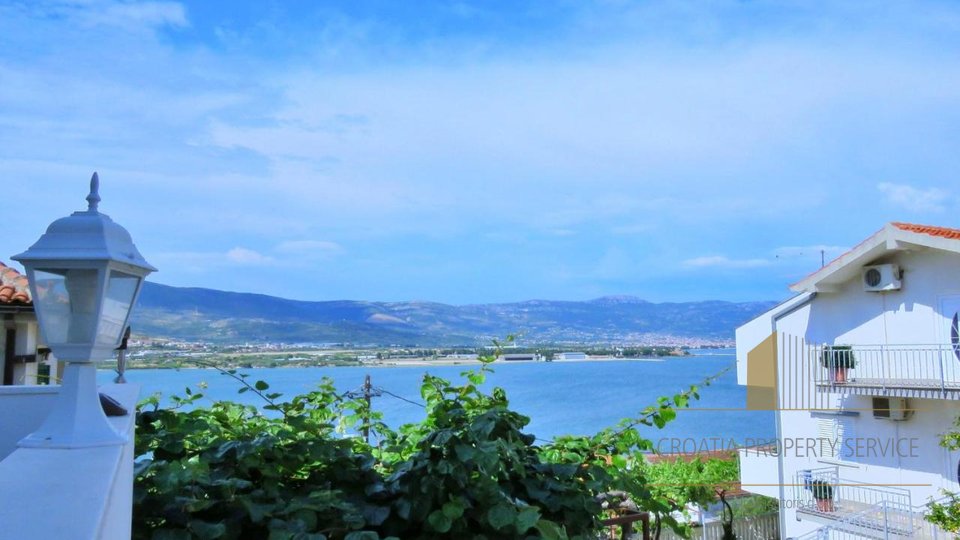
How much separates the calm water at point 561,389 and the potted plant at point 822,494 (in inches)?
44.4

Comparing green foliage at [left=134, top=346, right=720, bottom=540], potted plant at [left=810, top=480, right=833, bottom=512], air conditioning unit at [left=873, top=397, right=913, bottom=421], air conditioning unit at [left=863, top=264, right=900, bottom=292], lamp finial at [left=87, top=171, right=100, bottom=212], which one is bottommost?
potted plant at [left=810, top=480, right=833, bottom=512]

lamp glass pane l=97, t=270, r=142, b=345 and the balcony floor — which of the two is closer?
lamp glass pane l=97, t=270, r=142, b=345

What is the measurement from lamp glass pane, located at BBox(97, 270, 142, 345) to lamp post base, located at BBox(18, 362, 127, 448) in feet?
0.25

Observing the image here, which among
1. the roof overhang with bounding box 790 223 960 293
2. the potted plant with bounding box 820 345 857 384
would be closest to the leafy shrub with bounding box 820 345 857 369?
the potted plant with bounding box 820 345 857 384

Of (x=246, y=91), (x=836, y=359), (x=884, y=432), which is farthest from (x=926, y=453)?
(x=246, y=91)

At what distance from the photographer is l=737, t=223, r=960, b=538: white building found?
8.29 m

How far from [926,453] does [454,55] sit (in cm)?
808

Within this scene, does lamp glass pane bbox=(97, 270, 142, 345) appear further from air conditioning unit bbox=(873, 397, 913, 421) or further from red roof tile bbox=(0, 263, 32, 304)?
air conditioning unit bbox=(873, 397, 913, 421)

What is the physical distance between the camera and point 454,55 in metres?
8.57

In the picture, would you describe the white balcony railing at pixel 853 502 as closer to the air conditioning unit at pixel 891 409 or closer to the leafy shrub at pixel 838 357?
the air conditioning unit at pixel 891 409

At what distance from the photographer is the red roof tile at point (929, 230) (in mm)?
7899

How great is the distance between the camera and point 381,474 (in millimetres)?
1904

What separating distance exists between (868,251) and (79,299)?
31.3 ft

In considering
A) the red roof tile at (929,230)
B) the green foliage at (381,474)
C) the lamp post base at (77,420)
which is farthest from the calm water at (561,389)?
the red roof tile at (929,230)
